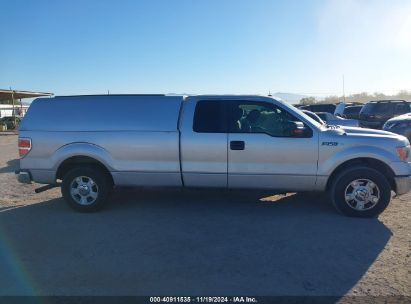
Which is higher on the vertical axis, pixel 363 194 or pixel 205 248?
pixel 363 194

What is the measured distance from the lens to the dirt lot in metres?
3.69

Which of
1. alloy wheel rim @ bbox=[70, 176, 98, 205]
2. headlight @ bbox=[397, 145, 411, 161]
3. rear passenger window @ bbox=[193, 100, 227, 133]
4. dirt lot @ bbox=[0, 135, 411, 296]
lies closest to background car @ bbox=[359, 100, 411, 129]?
dirt lot @ bbox=[0, 135, 411, 296]

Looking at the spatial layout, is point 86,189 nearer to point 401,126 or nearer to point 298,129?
point 298,129

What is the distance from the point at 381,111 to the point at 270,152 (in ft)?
46.8

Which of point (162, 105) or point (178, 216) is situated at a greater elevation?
point (162, 105)

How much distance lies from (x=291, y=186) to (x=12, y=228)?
13.8ft

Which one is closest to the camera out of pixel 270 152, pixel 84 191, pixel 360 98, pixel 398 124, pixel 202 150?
pixel 270 152

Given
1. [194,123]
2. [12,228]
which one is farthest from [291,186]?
[12,228]

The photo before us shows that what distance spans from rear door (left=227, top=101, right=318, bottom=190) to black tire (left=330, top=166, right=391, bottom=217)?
1.28 feet

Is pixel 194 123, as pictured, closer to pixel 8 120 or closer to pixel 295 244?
pixel 295 244

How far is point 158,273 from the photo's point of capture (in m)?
3.95

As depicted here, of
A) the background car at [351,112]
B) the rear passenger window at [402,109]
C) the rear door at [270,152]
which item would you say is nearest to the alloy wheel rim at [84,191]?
the rear door at [270,152]

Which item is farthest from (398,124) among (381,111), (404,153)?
(404,153)

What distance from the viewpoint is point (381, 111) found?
17828 mm
